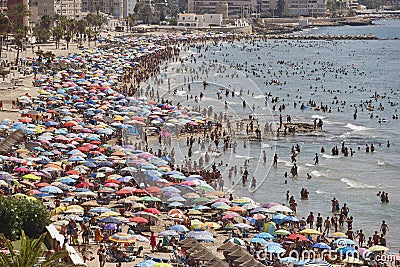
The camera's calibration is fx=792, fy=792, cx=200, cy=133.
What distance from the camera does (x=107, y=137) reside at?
4762 cm

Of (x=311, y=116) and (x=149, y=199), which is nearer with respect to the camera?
(x=149, y=199)

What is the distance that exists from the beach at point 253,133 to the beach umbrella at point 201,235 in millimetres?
534

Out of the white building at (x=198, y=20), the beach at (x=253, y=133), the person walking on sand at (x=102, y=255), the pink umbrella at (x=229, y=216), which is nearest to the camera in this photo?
the person walking on sand at (x=102, y=255)

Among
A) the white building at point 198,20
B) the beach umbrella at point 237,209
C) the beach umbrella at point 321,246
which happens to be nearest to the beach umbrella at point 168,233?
the beach umbrella at point 237,209

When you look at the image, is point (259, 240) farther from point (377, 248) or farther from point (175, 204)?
point (175, 204)

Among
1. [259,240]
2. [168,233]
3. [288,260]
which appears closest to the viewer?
[288,260]

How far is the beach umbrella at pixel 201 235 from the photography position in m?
27.9

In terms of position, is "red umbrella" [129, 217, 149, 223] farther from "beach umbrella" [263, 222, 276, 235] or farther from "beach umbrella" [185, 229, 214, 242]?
"beach umbrella" [263, 222, 276, 235]

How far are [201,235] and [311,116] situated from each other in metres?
38.2

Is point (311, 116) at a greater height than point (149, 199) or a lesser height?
lesser

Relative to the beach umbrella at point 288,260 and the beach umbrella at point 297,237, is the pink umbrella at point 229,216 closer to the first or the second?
the beach umbrella at point 297,237

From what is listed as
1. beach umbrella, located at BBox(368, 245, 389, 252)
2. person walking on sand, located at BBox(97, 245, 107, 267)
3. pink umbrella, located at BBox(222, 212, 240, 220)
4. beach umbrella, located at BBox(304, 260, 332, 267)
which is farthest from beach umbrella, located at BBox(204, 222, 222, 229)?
beach umbrella, located at BBox(368, 245, 389, 252)

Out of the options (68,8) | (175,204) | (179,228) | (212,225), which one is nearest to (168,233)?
(179,228)

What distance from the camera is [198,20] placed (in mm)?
189000
